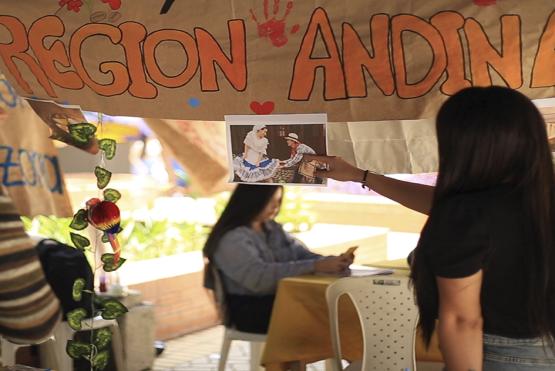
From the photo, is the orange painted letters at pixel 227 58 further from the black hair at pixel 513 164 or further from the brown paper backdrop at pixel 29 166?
the brown paper backdrop at pixel 29 166

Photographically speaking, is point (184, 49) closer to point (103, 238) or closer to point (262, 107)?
point (262, 107)

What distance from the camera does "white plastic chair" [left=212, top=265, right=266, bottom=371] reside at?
16.2ft

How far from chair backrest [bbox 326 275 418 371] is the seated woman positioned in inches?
31.7

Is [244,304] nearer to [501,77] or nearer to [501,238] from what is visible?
[501,77]

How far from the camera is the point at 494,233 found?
2059 mm

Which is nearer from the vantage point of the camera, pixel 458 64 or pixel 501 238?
pixel 501 238

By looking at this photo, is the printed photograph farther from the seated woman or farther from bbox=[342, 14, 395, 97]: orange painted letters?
the seated woman

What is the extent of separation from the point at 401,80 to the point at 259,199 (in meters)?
2.51

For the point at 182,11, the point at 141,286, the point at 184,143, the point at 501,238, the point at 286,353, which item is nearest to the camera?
the point at 501,238

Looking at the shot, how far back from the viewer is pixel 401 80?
273 cm

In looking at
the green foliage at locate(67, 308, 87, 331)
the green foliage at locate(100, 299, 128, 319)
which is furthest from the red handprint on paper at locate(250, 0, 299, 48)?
the green foliage at locate(67, 308, 87, 331)

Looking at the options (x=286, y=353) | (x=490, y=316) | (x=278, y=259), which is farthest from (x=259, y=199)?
(x=490, y=316)

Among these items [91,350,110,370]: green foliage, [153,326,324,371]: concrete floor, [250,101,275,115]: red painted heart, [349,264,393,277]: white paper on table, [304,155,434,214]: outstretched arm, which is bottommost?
[153,326,324,371]: concrete floor

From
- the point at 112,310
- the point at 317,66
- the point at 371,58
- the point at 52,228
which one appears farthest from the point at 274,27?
the point at 52,228
